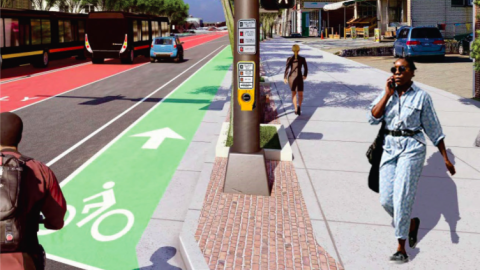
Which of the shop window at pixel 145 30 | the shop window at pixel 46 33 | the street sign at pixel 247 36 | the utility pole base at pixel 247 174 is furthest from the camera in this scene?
the shop window at pixel 145 30

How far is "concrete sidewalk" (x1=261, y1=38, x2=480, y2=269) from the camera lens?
5.24m

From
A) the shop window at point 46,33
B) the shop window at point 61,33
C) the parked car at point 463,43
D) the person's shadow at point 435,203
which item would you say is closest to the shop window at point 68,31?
the shop window at point 61,33

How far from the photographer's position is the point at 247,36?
266 inches

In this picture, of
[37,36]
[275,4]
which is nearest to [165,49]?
[37,36]

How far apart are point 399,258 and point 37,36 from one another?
83.0 feet

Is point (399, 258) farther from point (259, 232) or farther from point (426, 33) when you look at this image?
point (426, 33)

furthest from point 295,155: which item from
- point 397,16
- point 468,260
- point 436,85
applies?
point 397,16

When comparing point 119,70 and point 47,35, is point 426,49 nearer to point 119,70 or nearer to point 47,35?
point 119,70

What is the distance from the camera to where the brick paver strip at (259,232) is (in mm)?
4941

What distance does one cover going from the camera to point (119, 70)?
85.3ft

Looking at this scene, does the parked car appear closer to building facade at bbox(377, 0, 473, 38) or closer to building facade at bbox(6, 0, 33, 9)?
building facade at bbox(377, 0, 473, 38)

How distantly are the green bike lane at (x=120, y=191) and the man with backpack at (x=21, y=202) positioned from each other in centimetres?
233

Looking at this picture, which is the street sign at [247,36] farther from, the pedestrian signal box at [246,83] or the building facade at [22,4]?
the building facade at [22,4]

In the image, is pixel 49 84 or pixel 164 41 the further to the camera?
pixel 164 41
